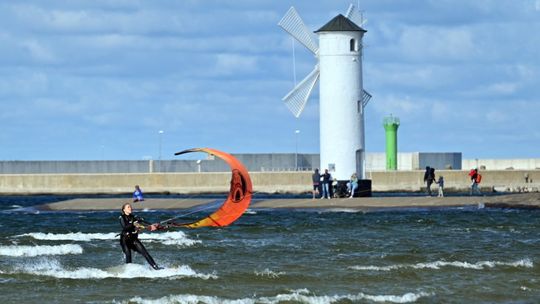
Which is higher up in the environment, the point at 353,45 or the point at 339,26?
the point at 339,26

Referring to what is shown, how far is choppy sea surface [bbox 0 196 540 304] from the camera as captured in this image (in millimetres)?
22828

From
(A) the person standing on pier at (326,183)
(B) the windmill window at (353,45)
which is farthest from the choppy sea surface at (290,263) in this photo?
(B) the windmill window at (353,45)

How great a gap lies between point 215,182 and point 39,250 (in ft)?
147

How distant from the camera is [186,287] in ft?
77.7

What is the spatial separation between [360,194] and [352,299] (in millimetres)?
29253

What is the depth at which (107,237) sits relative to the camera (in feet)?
117

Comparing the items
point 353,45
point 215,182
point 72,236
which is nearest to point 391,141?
point 215,182

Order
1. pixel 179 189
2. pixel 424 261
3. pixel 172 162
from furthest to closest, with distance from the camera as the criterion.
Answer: pixel 172 162 → pixel 179 189 → pixel 424 261

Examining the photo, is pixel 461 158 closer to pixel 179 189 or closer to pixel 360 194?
pixel 179 189

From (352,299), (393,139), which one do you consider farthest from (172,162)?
(352,299)

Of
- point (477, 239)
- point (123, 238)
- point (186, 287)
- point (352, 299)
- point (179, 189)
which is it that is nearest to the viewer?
point (352, 299)

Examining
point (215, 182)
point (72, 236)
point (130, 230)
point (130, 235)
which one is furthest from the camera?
point (215, 182)

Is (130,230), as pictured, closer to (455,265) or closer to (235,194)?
(235,194)

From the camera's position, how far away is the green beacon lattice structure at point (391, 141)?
7725 centimetres
